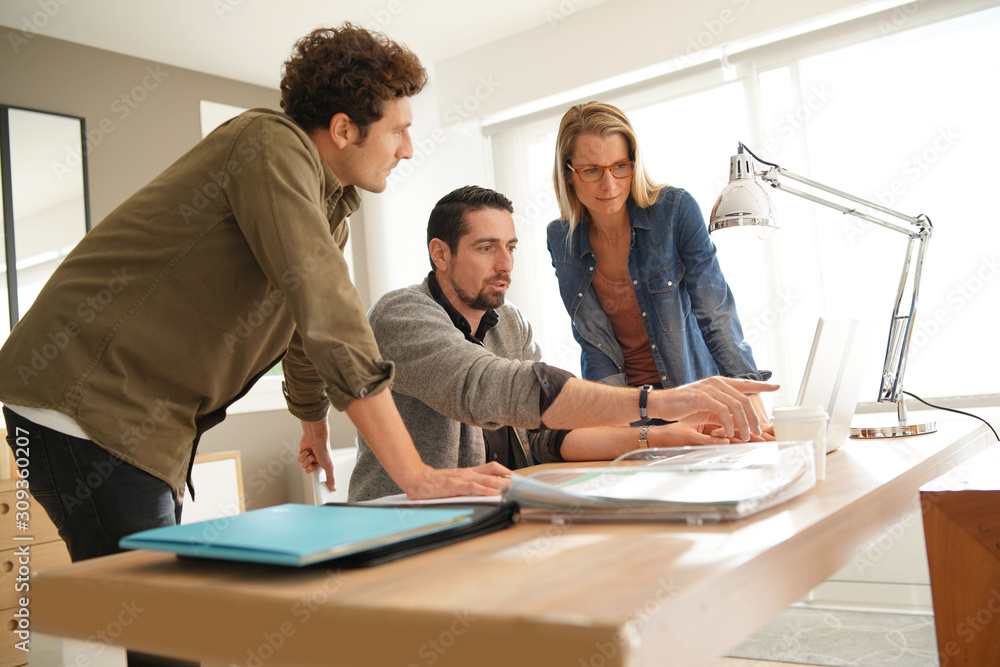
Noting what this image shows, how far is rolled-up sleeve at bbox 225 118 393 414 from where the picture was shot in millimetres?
880

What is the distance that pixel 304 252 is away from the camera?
921mm

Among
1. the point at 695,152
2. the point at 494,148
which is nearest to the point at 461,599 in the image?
the point at 695,152

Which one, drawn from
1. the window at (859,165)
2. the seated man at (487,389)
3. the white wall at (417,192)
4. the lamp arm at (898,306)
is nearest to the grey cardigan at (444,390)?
the seated man at (487,389)

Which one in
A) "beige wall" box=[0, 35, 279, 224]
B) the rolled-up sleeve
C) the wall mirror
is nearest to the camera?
the rolled-up sleeve

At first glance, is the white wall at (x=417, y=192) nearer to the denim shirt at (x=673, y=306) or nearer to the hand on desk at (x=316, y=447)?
the denim shirt at (x=673, y=306)

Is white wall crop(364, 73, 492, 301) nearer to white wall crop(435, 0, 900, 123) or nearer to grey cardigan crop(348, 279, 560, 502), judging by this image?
white wall crop(435, 0, 900, 123)

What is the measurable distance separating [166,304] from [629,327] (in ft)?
4.42

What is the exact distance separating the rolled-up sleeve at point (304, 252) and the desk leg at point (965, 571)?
2.32 ft

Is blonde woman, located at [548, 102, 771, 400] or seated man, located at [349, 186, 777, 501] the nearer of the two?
seated man, located at [349, 186, 777, 501]

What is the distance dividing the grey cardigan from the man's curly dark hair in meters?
0.38

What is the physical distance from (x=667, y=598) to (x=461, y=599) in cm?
13

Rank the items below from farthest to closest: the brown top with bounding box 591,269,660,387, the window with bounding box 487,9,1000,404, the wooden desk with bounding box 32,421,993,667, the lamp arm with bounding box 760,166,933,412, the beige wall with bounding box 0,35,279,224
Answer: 1. the beige wall with bounding box 0,35,279,224
2. the window with bounding box 487,9,1000,404
3. the brown top with bounding box 591,269,660,387
4. the lamp arm with bounding box 760,166,933,412
5. the wooden desk with bounding box 32,421,993,667

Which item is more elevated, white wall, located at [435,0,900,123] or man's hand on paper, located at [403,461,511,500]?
white wall, located at [435,0,900,123]

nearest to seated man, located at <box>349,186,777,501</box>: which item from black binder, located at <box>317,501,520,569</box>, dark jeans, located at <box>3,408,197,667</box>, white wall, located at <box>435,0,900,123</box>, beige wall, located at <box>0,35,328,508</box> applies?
black binder, located at <box>317,501,520,569</box>
